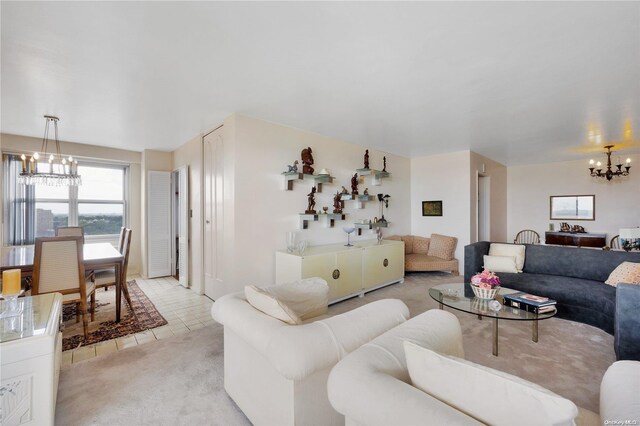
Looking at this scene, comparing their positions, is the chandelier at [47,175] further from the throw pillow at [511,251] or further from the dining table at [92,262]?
the throw pillow at [511,251]

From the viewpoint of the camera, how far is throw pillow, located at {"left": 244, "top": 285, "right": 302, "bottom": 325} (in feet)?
4.82

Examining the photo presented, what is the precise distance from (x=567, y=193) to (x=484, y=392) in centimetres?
Result: 783

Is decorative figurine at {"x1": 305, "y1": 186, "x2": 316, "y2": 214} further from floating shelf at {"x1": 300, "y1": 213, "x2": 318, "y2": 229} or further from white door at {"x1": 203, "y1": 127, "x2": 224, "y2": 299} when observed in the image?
white door at {"x1": 203, "y1": 127, "x2": 224, "y2": 299}

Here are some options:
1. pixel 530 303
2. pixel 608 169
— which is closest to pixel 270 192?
pixel 530 303

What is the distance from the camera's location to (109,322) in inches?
124

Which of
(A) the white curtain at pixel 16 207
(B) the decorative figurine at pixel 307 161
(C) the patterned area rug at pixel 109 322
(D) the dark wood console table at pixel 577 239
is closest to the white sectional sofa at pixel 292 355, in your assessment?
(C) the patterned area rug at pixel 109 322

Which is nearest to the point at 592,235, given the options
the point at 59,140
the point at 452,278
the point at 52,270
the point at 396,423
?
the point at 452,278

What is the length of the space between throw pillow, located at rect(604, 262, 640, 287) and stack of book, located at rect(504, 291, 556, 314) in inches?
37.6

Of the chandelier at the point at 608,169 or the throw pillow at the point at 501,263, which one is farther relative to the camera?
the chandelier at the point at 608,169

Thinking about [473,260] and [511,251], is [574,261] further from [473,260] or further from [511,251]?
[473,260]

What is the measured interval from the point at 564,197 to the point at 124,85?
28.4 ft

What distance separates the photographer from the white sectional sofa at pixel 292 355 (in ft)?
3.89

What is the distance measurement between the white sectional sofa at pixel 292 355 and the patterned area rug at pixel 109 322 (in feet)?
6.65

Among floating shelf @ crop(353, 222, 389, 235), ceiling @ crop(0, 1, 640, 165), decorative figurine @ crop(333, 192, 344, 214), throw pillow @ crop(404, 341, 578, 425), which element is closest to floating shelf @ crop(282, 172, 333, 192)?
decorative figurine @ crop(333, 192, 344, 214)
